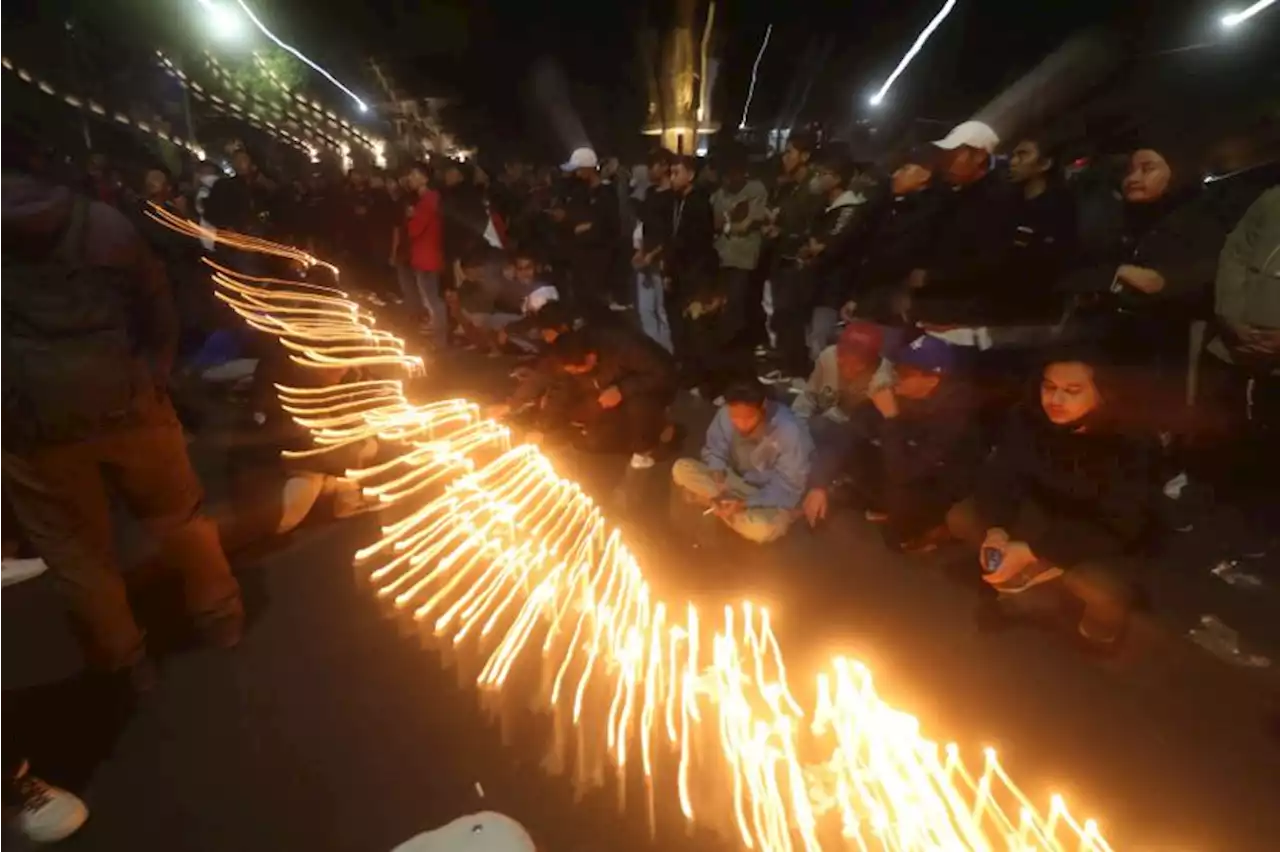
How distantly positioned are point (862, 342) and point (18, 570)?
467 centimetres

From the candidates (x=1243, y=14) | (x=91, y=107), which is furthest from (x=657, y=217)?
(x=91, y=107)

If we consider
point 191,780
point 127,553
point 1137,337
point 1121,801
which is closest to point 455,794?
point 191,780

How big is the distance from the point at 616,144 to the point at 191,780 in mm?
24533

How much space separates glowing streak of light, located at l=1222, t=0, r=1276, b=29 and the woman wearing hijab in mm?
4208

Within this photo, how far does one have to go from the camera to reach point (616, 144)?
25.6m

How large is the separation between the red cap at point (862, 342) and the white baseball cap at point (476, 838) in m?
3.61

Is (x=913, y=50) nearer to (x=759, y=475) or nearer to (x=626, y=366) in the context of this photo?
(x=626, y=366)

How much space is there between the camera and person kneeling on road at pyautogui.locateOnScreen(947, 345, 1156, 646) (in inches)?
138

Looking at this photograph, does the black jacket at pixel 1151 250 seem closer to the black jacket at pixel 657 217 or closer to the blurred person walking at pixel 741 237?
the blurred person walking at pixel 741 237

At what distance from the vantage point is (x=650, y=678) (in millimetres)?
3184

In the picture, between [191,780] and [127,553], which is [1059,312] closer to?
[191,780]

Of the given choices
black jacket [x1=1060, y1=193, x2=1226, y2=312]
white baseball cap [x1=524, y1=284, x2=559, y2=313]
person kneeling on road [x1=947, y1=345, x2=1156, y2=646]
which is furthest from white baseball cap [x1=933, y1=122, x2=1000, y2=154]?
white baseball cap [x1=524, y1=284, x2=559, y2=313]

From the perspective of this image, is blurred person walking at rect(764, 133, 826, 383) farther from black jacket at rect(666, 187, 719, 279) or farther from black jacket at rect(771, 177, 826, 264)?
black jacket at rect(666, 187, 719, 279)

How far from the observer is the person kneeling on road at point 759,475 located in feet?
14.3
